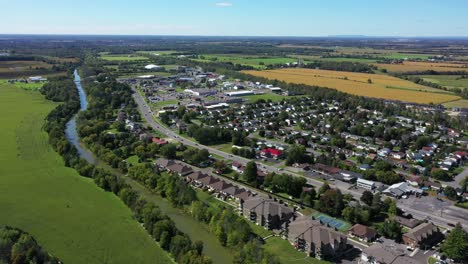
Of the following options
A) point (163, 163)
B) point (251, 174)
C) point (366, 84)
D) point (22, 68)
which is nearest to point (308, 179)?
point (251, 174)

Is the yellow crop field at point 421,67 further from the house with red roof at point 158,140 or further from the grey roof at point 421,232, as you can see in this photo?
the grey roof at point 421,232

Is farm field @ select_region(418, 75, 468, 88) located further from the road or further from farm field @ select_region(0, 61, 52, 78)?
farm field @ select_region(0, 61, 52, 78)

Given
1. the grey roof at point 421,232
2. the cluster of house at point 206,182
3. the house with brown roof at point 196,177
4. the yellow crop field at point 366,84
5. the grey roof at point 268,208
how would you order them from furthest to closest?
the yellow crop field at point 366,84
the house with brown roof at point 196,177
the cluster of house at point 206,182
the grey roof at point 268,208
the grey roof at point 421,232

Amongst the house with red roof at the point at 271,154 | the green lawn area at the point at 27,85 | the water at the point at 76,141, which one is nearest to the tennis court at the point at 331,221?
the house with red roof at the point at 271,154

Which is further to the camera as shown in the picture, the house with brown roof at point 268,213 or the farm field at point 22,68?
the farm field at point 22,68

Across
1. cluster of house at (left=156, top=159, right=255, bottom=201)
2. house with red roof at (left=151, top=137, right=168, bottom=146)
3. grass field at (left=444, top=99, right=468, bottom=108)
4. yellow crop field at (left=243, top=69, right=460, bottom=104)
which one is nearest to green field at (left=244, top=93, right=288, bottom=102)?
yellow crop field at (left=243, top=69, right=460, bottom=104)
